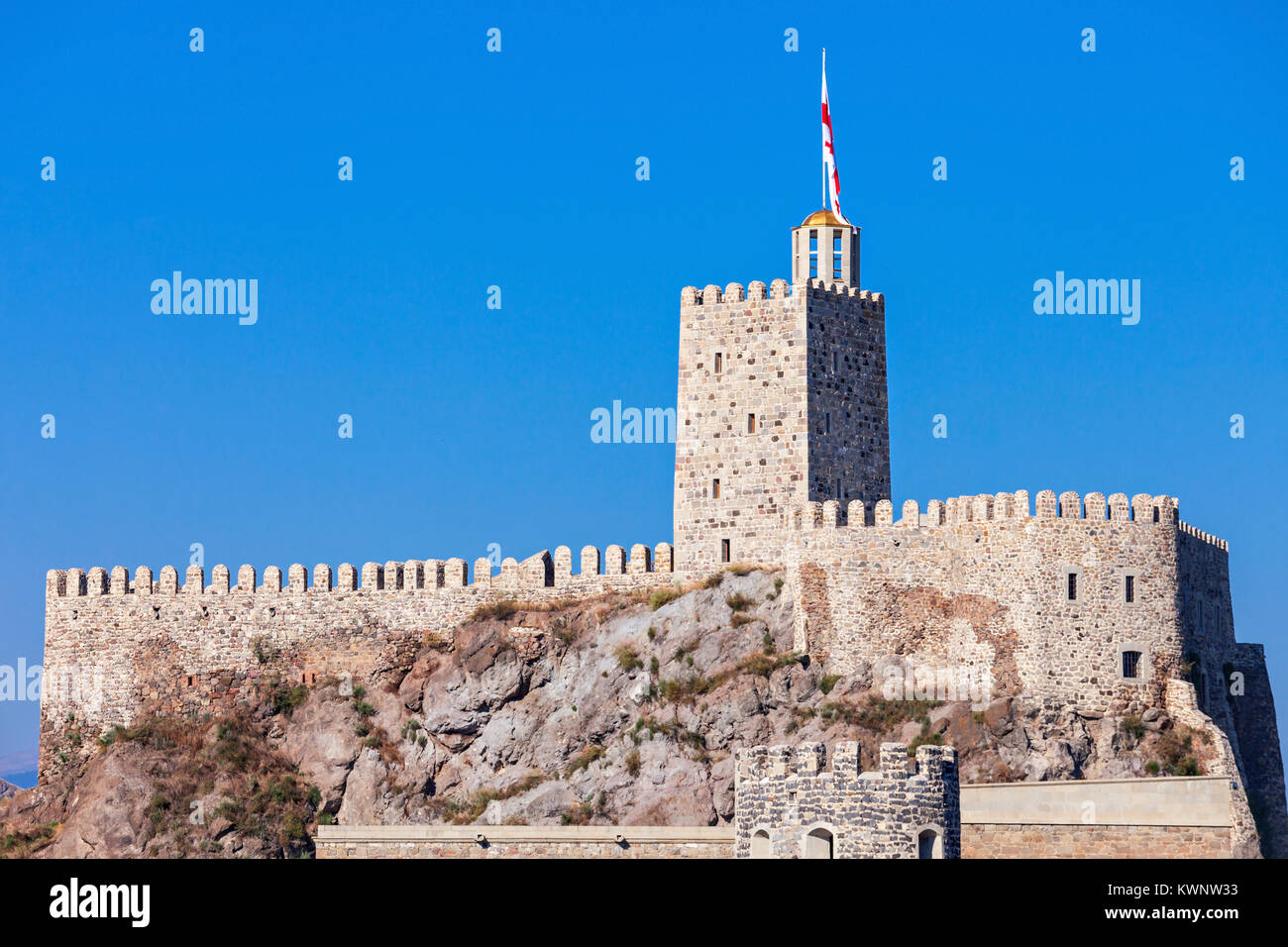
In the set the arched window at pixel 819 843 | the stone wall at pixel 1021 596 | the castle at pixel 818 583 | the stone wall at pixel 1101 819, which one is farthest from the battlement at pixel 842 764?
the stone wall at pixel 1021 596

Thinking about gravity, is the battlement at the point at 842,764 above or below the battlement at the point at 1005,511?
below

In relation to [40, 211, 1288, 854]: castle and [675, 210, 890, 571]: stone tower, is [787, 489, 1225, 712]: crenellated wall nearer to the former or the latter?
[40, 211, 1288, 854]: castle

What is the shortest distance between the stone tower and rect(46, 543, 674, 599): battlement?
2.04m

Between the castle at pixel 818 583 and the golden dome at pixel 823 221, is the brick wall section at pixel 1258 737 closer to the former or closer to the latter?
the castle at pixel 818 583

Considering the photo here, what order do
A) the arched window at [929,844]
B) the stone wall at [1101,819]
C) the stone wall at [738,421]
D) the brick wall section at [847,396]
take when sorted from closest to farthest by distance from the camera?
the arched window at [929,844] < the stone wall at [1101,819] < the stone wall at [738,421] < the brick wall section at [847,396]

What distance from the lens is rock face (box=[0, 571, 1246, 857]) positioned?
2692 inches

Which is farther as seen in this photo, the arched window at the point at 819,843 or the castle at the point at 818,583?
the castle at the point at 818,583

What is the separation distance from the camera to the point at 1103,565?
226 feet

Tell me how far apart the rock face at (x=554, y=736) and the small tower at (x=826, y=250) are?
980 centimetres

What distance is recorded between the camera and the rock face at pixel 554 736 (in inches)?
2692

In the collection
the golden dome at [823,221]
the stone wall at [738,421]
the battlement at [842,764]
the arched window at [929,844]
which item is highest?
the golden dome at [823,221]
